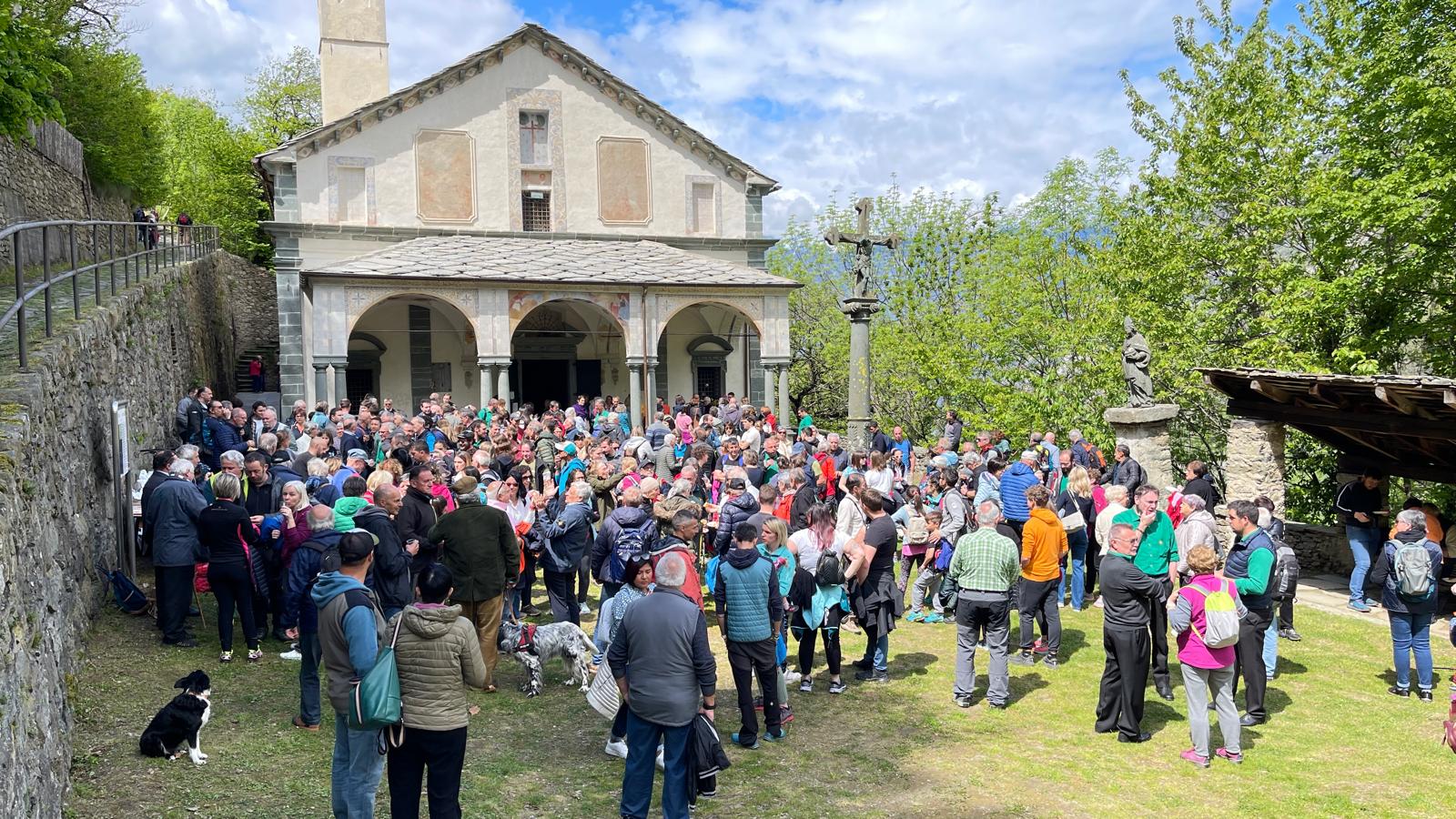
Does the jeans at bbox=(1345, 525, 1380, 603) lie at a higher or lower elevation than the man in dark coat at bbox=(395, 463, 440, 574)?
lower

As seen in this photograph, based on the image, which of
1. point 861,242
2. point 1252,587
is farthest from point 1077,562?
point 861,242

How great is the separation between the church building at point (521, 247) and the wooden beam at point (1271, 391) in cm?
1352

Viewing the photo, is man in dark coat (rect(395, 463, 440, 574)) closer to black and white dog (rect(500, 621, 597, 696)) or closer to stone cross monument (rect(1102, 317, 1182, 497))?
black and white dog (rect(500, 621, 597, 696))

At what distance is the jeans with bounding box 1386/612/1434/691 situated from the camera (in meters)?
8.20

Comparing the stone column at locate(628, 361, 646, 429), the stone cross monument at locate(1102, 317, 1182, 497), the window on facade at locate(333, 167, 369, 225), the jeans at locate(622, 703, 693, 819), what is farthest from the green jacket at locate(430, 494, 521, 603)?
the window on facade at locate(333, 167, 369, 225)

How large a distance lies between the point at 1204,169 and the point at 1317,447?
21.0 feet

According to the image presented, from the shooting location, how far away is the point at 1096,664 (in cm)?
902

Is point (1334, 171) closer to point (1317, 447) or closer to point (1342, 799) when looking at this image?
point (1317, 447)

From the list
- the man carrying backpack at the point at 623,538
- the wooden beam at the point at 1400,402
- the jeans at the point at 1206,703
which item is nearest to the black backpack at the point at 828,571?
the man carrying backpack at the point at 623,538

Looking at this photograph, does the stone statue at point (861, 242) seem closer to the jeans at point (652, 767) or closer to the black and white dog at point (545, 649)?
the black and white dog at point (545, 649)

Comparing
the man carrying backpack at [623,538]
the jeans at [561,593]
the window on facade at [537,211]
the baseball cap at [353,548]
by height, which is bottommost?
the jeans at [561,593]

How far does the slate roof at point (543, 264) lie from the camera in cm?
2216

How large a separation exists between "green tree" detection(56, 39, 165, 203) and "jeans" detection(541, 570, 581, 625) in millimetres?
18016

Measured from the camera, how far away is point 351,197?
25125 millimetres
